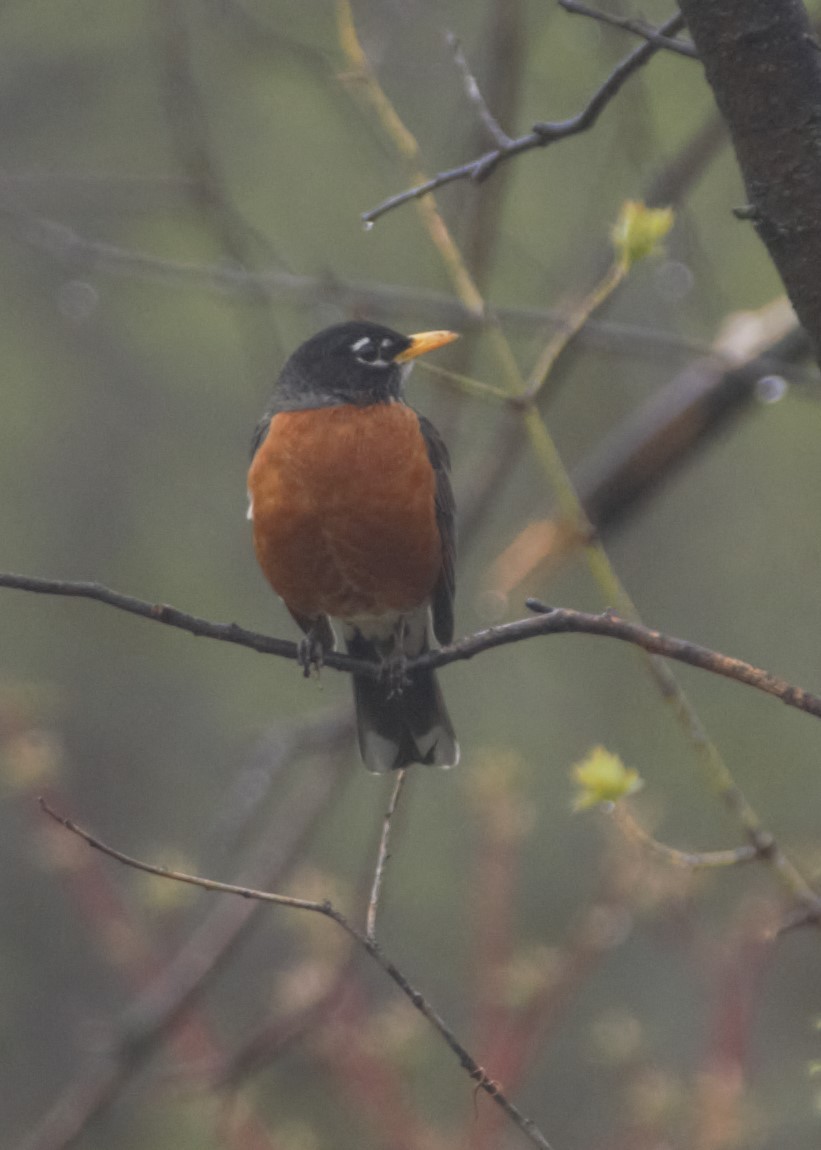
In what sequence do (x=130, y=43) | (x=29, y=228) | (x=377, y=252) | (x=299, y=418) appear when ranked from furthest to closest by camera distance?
(x=377, y=252), (x=130, y=43), (x=29, y=228), (x=299, y=418)

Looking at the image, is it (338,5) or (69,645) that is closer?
(338,5)

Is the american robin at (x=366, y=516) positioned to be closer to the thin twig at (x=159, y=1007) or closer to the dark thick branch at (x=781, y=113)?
the thin twig at (x=159, y=1007)

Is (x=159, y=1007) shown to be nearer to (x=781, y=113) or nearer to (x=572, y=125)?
(x=572, y=125)

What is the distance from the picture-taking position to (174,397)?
9633mm

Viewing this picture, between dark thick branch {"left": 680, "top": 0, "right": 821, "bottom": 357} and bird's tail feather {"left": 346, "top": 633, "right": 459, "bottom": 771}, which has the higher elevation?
dark thick branch {"left": 680, "top": 0, "right": 821, "bottom": 357}

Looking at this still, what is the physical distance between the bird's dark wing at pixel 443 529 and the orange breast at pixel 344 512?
5cm

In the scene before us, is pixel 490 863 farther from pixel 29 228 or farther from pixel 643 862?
pixel 29 228

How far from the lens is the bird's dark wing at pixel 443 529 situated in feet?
14.0

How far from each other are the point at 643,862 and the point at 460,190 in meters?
3.25

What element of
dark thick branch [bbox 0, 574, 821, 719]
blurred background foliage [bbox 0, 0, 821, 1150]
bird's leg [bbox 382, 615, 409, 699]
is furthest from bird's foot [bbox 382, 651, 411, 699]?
blurred background foliage [bbox 0, 0, 821, 1150]

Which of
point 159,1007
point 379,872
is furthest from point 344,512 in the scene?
point 379,872

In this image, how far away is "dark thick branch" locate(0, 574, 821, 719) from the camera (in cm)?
189

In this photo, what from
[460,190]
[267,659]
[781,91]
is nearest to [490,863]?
[781,91]

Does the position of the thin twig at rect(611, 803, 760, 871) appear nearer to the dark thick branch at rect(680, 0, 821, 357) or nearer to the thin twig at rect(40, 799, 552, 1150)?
the thin twig at rect(40, 799, 552, 1150)
